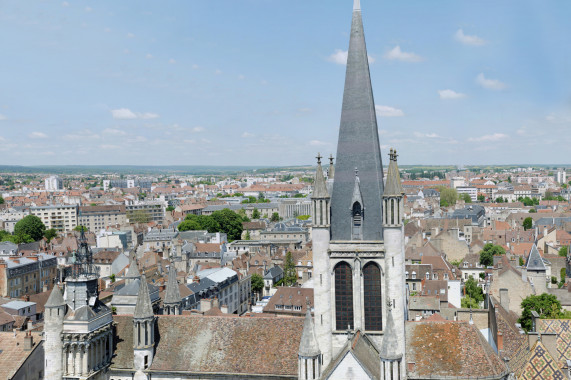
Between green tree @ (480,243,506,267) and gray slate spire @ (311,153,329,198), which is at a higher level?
gray slate spire @ (311,153,329,198)

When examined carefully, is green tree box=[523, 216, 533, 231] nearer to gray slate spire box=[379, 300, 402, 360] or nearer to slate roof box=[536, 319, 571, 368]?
slate roof box=[536, 319, 571, 368]

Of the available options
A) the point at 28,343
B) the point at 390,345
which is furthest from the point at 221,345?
the point at 28,343

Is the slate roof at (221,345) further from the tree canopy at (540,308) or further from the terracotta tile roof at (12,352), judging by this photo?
the tree canopy at (540,308)

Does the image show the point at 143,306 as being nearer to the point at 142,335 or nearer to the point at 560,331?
the point at 142,335

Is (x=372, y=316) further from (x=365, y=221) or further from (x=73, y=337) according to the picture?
(x=73, y=337)

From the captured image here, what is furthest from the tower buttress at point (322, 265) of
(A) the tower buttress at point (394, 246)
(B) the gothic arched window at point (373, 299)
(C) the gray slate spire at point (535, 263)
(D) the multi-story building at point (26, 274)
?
(D) the multi-story building at point (26, 274)

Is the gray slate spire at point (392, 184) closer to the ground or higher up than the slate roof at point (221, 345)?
higher up

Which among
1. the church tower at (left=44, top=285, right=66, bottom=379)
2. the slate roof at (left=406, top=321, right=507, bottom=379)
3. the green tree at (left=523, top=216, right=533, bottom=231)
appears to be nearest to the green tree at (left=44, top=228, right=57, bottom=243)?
the church tower at (left=44, top=285, right=66, bottom=379)

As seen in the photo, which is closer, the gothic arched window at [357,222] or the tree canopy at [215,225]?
the gothic arched window at [357,222]

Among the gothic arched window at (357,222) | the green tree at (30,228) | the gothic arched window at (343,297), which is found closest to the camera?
the gothic arched window at (343,297)
